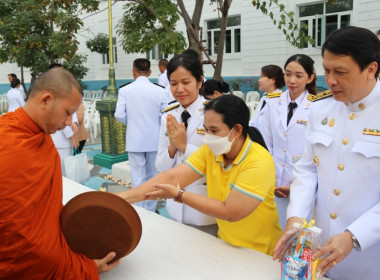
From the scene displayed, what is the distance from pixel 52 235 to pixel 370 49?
137cm

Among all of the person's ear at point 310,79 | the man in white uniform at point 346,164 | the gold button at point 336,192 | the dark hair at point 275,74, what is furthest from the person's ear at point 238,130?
the dark hair at point 275,74

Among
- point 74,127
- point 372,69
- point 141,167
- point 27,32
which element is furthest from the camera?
point 27,32

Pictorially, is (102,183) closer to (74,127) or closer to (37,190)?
(74,127)

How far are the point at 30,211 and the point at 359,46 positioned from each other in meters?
1.34

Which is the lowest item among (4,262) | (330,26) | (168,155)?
(4,262)

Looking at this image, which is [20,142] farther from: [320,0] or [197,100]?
[320,0]

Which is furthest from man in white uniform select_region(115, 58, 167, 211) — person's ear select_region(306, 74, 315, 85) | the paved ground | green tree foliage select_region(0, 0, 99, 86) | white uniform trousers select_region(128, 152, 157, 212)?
green tree foliage select_region(0, 0, 99, 86)

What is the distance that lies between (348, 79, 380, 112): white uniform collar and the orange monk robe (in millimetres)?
1251

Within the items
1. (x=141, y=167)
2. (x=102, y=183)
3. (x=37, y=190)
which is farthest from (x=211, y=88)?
(x=102, y=183)

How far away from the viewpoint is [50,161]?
1.53 metres

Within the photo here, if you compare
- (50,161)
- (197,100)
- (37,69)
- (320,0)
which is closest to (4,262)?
(50,161)

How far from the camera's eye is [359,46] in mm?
1402

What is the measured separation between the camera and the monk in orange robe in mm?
1357

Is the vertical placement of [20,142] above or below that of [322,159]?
above
